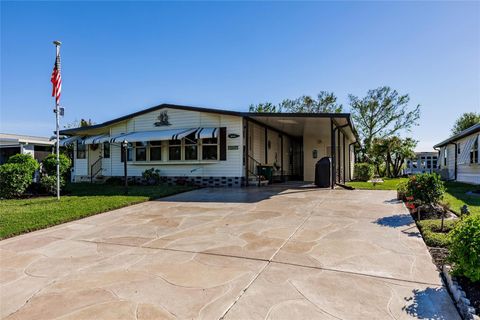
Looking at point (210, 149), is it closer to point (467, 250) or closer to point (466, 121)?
point (467, 250)

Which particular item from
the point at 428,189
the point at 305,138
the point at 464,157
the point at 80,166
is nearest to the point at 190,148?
the point at 305,138

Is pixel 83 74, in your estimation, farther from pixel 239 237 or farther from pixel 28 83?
pixel 239 237

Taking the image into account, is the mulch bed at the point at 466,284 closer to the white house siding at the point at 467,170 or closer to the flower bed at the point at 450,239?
the flower bed at the point at 450,239

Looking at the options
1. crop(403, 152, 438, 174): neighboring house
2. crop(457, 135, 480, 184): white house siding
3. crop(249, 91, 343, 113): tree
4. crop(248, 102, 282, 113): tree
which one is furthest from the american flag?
crop(403, 152, 438, 174): neighboring house

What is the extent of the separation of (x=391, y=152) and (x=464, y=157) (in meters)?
12.7

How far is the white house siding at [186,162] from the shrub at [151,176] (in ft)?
0.94

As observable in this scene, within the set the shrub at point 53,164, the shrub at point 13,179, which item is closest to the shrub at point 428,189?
the shrub at point 53,164

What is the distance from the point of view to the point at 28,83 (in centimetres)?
1226

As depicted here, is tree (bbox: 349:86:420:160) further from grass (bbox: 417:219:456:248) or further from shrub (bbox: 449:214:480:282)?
shrub (bbox: 449:214:480:282)

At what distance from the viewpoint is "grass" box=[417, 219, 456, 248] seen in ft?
12.7

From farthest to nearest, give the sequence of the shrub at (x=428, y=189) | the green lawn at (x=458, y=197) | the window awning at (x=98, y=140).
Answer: the window awning at (x=98, y=140)
the green lawn at (x=458, y=197)
the shrub at (x=428, y=189)

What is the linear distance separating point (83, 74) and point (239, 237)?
12876mm

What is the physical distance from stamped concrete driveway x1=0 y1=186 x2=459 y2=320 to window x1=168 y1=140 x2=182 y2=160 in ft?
25.8

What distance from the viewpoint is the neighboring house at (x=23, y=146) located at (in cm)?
2159
